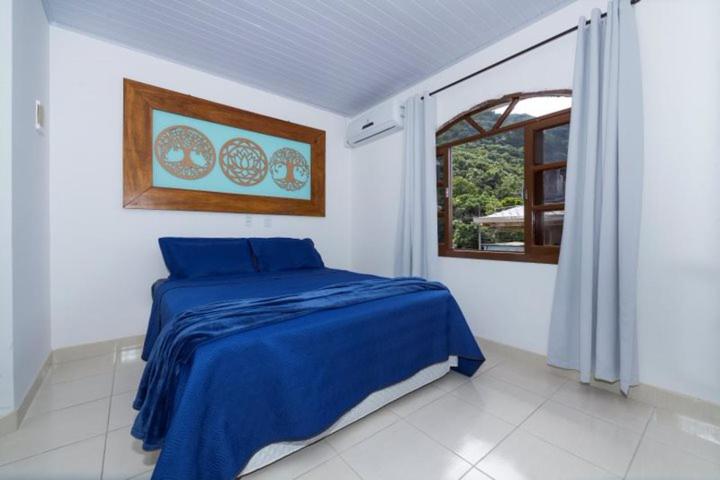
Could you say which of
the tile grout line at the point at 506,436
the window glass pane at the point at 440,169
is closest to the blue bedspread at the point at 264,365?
the tile grout line at the point at 506,436

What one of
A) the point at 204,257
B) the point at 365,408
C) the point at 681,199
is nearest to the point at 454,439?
the point at 365,408

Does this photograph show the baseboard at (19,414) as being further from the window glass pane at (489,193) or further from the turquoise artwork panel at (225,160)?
the window glass pane at (489,193)

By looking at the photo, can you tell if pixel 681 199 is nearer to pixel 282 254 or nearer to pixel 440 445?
pixel 440 445

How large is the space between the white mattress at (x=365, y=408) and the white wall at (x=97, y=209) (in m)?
2.00

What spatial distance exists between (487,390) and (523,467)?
2.09 ft

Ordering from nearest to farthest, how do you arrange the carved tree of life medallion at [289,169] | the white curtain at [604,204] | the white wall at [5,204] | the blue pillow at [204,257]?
the white wall at [5,204] → the white curtain at [604,204] → the blue pillow at [204,257] → the carved tree of life medallion at [289,169]

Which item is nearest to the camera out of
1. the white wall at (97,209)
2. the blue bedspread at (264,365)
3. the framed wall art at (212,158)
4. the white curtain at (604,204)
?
the blue bedspread at (264,365)

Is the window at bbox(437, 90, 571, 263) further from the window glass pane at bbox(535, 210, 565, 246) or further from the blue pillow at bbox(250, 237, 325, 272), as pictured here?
the blue pillow at bbox(250, 237, 325, 272)

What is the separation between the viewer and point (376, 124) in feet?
→ 10.9

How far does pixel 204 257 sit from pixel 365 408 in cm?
177

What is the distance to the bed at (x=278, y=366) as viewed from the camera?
1019mm

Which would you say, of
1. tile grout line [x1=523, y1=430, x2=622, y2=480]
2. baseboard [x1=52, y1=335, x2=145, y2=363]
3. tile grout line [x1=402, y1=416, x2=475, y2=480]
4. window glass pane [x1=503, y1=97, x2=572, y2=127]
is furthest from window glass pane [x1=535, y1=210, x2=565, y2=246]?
baseboard [x1=52, y1=335, x2=145, y2=363]

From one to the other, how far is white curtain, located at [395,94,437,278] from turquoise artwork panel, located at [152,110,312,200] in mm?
1199

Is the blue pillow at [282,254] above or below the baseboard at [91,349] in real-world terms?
above
